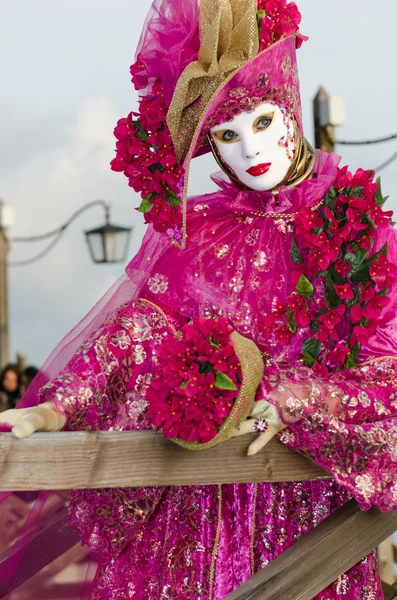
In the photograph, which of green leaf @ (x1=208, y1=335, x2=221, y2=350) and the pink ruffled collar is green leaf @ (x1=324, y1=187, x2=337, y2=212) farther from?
green leaf @ (x1=208, y1=335, x2=221, y2=350)

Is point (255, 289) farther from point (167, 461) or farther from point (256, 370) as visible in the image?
point (167, 461)

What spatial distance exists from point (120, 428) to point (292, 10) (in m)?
1.19

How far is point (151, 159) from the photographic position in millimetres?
2363

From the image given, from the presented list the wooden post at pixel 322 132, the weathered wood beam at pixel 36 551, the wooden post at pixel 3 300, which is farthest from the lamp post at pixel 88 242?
the weathered wood beam at pixel 36 551

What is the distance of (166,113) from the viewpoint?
2357mm

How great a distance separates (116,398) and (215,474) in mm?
432

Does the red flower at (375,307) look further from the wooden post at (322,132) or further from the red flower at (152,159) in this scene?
the wooden post at (322,132)

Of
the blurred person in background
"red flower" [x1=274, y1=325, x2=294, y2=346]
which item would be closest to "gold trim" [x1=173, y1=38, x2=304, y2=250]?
"red flower" [x1=274, y1=325, x2=294, y2=346]

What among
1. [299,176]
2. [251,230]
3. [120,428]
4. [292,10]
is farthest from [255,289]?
[292,10]

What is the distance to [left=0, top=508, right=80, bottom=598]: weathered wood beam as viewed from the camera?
8.02 feet

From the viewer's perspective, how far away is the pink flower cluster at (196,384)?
6.14ft

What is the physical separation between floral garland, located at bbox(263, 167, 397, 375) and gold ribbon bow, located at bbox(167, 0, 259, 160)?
15.4 inches

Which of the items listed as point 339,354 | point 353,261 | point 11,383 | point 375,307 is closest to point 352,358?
point 339,354

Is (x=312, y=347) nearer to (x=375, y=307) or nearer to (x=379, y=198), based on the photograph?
(x=375, y=307)
